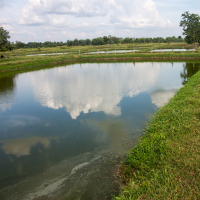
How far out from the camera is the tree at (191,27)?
38.3 m

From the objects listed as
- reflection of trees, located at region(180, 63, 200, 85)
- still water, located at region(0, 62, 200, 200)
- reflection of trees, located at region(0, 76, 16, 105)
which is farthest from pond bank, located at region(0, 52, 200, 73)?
→ still water, located at region(0, 62, 200, 200)

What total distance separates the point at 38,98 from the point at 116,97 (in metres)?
5.17

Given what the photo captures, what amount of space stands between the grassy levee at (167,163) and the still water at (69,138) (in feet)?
1.85

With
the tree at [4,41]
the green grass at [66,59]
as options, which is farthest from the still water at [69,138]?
the tree at [4,41]

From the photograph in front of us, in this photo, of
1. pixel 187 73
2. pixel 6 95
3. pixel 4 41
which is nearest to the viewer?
pixel 6 95

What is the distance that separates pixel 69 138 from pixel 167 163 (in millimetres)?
3557

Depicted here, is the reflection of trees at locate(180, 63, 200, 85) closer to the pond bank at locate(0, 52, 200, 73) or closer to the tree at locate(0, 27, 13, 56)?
the pond bank at locate(0, 52, 200, 73)

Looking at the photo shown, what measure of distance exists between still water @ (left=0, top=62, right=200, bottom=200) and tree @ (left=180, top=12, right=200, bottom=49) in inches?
1305

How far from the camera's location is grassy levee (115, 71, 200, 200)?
3439 millimetres

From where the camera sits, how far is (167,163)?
4184 millimetres

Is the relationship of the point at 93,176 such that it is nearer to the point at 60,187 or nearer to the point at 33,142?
the point at 60,187

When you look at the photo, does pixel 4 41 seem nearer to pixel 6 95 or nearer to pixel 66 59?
pixel 66 59

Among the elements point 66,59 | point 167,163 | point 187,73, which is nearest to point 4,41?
point 66,59

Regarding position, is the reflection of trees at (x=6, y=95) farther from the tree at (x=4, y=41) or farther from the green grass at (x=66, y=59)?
the tree at (x=4, y=41)
